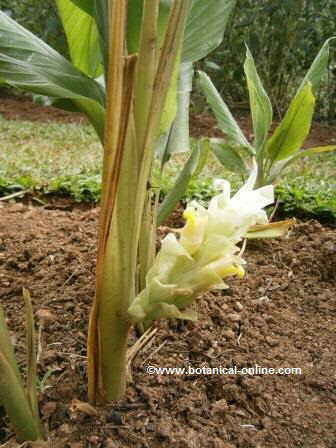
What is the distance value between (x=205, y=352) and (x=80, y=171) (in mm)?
1546

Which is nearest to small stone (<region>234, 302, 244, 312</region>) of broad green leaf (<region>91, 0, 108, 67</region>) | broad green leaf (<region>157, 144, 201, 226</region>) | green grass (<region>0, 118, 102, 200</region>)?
broad green leaf (<region>157, 144, 201, 226</region>)

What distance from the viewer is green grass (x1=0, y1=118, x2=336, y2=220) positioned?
173 centimetres

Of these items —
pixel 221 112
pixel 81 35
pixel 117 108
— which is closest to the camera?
pixel 117 108

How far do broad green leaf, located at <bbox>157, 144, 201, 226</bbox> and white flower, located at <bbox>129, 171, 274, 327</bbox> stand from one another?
0.34 metres

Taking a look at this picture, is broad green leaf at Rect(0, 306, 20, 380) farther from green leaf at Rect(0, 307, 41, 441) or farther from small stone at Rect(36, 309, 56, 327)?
small stone at Rect(36, 309, 56, 327)

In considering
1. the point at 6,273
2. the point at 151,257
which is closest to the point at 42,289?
the point at 6,273

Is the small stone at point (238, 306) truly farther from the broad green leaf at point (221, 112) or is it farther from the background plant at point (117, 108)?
the broad green leaf at point (221, 112)

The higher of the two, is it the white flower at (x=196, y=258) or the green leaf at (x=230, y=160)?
the green leaf at (x=230, y=160)

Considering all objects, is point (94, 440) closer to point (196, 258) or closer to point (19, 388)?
point (19, 388)

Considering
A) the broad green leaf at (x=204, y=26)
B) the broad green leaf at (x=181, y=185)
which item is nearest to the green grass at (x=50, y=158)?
the broad green leaf at (x=181, y=185)

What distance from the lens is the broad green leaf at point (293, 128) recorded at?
1.18 metres

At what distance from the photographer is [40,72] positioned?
707 mm

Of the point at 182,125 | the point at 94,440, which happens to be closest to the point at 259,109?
the point at 182,125

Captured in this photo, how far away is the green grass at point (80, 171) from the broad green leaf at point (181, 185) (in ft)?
1.42
